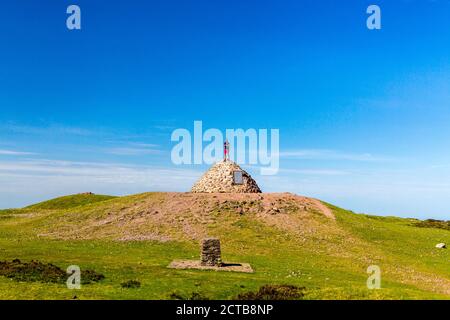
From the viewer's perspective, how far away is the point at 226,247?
48.5m

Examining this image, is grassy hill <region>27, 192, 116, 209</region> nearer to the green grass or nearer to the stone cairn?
the green grass

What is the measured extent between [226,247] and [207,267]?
40.9ft

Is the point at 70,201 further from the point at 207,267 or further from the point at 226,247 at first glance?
the point at 207,267

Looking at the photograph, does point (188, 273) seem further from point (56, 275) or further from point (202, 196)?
point (202, 196)

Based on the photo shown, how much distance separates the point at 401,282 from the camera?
3634 centimetres

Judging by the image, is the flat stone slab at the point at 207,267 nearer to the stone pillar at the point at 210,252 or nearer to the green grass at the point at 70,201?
the stone pillar at the point at 210,252

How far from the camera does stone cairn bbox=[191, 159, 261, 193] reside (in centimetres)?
7000

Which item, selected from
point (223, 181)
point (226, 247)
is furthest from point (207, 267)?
point (223, 181)

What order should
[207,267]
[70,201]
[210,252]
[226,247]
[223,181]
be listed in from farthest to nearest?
[70,201]
[223,181]
[226,247]
[210,252]
[207,267]

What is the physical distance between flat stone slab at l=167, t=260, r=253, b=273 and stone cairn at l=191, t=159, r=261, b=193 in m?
30.9

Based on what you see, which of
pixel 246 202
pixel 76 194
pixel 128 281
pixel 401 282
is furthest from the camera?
pixel 76 194

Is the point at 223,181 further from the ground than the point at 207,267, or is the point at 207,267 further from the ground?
the point at 223,181

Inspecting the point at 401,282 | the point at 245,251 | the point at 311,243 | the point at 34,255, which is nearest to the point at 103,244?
the point at 34,255

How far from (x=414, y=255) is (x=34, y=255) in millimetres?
43275
